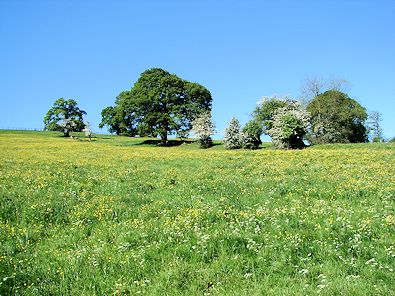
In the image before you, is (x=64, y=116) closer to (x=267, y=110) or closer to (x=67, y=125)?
(x=67, y=125)

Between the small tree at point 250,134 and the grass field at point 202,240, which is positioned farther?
the small tree at point 250,134

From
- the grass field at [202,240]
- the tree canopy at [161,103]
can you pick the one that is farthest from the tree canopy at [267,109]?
the grass field at [202,240]

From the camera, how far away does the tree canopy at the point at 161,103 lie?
79.6 metres

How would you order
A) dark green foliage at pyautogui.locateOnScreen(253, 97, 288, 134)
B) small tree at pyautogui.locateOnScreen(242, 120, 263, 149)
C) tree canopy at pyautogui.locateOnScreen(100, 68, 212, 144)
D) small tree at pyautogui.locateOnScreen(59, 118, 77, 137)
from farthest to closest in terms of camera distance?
small tree at pyautogui.locateOnScreen(59, 118, 77, 137), tree canopy at pyautogui.locateOnScreen(100, 68, 212, 144), dark green foliage at pyautogui.locateOnScreen(253, 97, 288, 134), small tree at pyautogui.locateOnScreen(242, 120, 263, 149)

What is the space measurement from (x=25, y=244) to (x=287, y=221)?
23.0ft

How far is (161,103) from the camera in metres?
82.0

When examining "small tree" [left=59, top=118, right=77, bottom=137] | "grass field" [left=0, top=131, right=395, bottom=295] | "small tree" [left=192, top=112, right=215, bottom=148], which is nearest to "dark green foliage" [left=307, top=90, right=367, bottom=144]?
"small tree" [left=192, top=112, right=215, bottom=148]

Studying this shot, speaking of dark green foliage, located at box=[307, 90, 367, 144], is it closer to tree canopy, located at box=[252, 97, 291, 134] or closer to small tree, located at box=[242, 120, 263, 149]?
tree canopy, located at box=[252, 97, 291, 134]

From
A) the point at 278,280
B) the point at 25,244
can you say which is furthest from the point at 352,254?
the point at 25,244

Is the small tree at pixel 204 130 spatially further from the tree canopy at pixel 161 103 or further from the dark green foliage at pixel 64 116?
the dark green foliage at pixel 64 116

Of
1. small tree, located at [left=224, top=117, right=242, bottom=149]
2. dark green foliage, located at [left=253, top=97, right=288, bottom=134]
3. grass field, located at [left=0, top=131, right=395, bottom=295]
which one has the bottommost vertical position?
grass field, located at [left=0, top=131, right=395, bottom=295]

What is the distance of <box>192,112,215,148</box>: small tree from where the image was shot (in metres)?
70.2

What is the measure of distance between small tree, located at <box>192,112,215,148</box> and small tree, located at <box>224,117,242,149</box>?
281 inches

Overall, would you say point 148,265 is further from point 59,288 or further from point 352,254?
point 352,254
